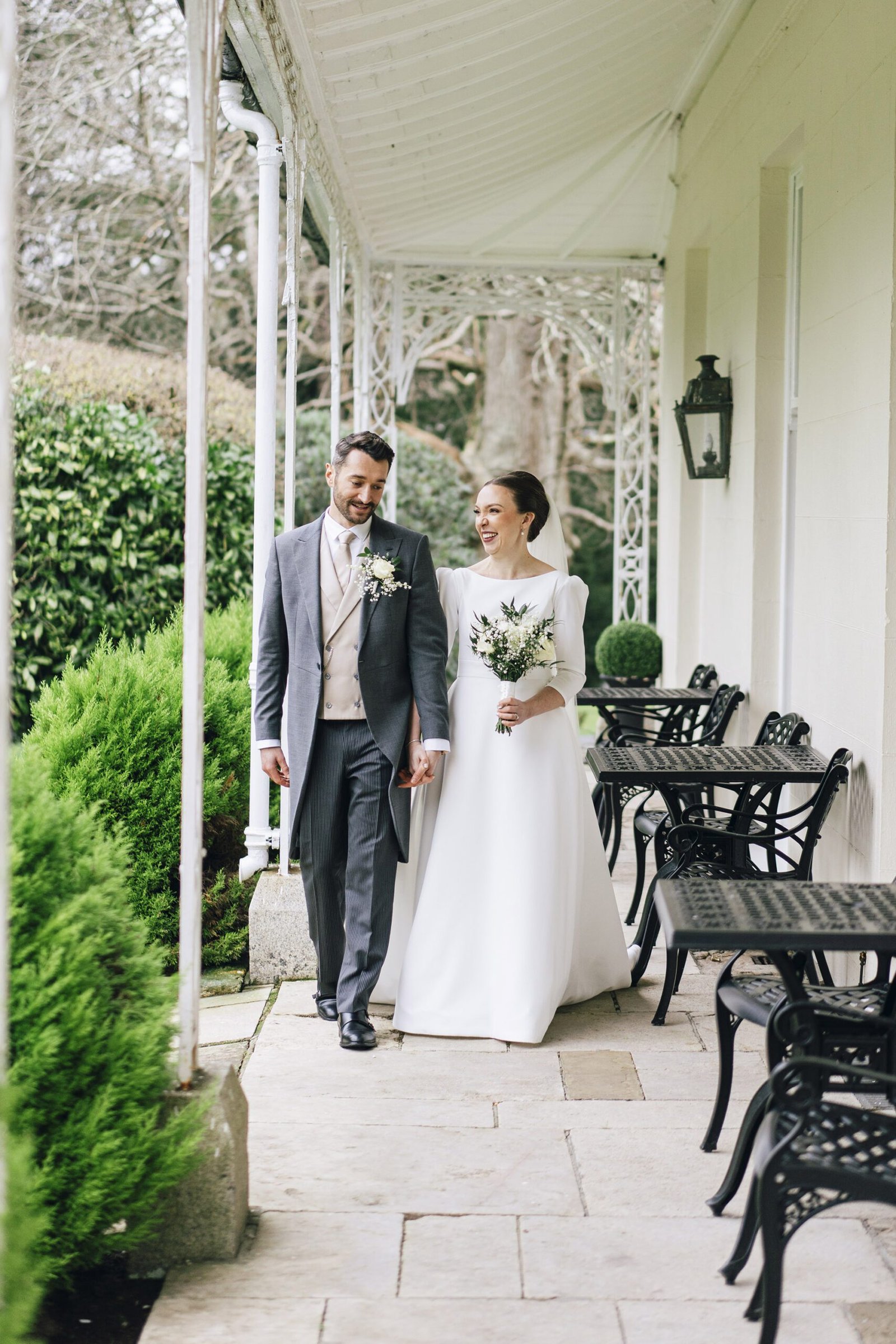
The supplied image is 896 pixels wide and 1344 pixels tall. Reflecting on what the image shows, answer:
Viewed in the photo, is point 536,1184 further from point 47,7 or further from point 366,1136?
point 47,7

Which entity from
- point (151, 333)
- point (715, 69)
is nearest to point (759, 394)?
point (715, 69)

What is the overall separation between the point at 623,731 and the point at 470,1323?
4.61 meters

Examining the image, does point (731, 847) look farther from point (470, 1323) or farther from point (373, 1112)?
point (470, 1323)

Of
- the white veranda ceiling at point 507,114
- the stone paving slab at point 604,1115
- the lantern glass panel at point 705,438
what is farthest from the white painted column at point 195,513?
the lantern glass panel at point 705,438

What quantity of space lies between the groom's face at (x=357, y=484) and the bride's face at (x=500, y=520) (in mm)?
351

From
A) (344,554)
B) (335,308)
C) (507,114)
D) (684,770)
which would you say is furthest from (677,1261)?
(507,114)

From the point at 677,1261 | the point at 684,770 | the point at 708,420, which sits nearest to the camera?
the point at 677,1261

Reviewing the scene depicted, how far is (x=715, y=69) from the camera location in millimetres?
7582

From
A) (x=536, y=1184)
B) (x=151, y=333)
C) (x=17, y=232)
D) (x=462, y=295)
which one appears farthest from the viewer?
(x=151, y=333)

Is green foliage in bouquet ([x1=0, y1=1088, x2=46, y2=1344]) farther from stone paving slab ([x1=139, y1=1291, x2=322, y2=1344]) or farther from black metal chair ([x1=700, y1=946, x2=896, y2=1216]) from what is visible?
black metal chair ([x1=700, y1=946, x2=896, y2=1216])

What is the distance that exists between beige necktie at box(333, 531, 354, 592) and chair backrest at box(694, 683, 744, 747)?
8.10 feet

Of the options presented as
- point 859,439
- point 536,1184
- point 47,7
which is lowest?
point 536,1184

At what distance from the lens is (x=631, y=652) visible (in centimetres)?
913

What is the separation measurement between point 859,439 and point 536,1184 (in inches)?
105
